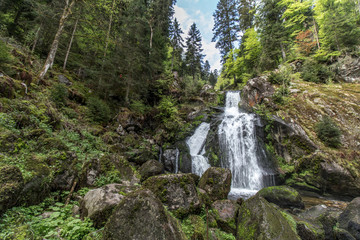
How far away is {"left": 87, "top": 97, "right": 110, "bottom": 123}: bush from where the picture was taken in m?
11.2

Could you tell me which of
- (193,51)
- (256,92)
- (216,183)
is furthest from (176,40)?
(216,183)

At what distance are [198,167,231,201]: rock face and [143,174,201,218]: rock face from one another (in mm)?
1936

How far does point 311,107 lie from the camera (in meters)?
11.4

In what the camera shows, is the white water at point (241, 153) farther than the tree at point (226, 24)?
No

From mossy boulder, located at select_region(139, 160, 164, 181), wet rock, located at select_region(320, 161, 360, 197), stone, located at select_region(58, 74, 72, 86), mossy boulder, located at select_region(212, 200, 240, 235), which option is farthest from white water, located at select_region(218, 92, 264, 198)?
stone, located at select_region(58, 74, 72, 86)

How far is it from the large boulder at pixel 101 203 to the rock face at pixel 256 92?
51.5 ft

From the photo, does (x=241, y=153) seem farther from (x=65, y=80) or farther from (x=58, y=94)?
(x=65, y=80)

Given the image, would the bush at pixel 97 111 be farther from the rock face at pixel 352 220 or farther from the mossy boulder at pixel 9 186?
the rock face at pixel 352 220

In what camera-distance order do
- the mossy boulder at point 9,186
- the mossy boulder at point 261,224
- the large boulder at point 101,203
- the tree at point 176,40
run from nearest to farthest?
the mossy boulder at point 9,186
the large boulder at point 101,203
the mossy boulder at point 261,224
the tree at point 176,40

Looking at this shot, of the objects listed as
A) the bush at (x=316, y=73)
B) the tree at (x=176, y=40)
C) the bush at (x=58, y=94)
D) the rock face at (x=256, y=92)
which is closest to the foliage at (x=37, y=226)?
the bush at (x=58, y=94)

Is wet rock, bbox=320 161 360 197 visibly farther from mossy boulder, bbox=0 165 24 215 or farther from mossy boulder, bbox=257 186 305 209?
mossy boulder, bbox=0 165 24 215

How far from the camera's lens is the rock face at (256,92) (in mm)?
15113

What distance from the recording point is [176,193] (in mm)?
3896

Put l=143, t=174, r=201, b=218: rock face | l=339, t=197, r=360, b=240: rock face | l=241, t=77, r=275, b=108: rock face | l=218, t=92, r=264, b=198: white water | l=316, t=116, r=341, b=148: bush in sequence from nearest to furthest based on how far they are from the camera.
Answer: l=143, t=174, r=201, b=218: rock face
l=339, t=197, r=360, b=240: rock face
l=316, t=116, r=341, b=148: bush
l=218, t=92, r=264, b=198: white water
l=241, t=77, r=275, b=108: rock face
